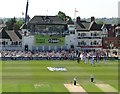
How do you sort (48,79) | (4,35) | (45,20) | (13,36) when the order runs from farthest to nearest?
(13,36) < (45,20) < (4,35) < (48,79)

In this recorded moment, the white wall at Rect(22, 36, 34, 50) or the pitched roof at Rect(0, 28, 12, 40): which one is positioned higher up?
the pitched roof at Rect(0, 28, 12, 40)

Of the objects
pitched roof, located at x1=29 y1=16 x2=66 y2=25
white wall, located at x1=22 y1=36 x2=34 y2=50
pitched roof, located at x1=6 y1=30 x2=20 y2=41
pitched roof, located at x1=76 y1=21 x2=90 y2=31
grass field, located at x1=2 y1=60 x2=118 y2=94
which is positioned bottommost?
grass field, located at x1=2 y1=60 x2=118 y2=94

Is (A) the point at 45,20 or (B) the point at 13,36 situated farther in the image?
(B) the point at 13,36

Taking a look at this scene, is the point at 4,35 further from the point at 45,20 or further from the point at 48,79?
the point at 48,79

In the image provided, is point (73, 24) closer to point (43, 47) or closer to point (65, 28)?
point (65, 28)

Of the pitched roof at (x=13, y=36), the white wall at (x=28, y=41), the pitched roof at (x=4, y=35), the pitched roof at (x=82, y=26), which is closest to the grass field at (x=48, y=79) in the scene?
the white wall at (x=28, y=41)

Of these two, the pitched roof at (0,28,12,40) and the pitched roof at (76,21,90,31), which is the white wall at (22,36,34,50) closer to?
the pitched roof at (0,28,12,40)

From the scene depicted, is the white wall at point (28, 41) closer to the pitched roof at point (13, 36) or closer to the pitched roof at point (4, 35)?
the pitched roof at point (13, 36)

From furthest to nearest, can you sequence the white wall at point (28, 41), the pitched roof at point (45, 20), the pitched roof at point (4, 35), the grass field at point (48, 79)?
the pitched roof at point (45, 20), the pitched roof at point (4, 35), the white wall at point (28, 41), the grass field at point (48, 79)

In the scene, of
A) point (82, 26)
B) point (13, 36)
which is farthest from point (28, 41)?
point (82, 26)

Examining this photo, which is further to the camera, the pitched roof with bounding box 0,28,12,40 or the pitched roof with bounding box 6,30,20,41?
the pitched roof with bounding box 6,30,20,41

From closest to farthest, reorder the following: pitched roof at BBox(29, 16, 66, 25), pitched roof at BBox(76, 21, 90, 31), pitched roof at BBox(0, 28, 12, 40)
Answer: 1. pitched roof at BBox(0, 28, 12, 40)
2. pitched roof at BBox(29, 16, 66, 25)
3. pitched roof at BBox(76, 21, 90, 31)

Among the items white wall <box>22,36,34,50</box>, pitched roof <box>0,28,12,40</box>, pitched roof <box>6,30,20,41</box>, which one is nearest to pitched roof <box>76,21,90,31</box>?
white wall <box>22,36,34,50</box>

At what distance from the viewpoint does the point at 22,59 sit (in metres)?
61.7
